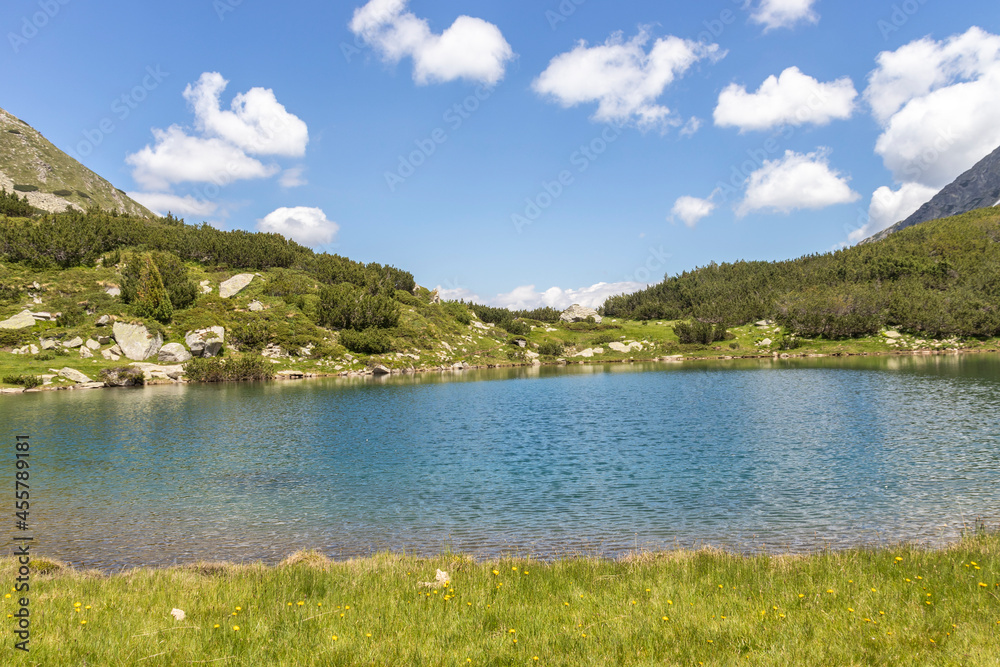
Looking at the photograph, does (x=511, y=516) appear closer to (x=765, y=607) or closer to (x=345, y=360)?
(x=765, y=607)

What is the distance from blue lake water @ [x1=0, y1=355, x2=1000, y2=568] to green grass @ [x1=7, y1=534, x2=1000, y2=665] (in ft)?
14.1

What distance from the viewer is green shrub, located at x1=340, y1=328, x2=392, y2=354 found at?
11475cm

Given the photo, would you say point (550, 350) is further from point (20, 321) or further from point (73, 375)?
point (20, 321)

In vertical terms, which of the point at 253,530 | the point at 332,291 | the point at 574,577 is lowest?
the point at 253,530

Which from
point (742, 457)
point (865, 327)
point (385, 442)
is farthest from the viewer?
point (865, 327)

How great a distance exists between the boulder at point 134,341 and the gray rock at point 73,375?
10.3 m

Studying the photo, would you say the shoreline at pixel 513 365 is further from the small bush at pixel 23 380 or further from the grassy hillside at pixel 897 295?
the grassy hillside at pixel 897 295

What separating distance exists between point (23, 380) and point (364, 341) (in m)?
57.6

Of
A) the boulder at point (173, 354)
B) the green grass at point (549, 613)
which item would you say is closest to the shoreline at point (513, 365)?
the boulder at point (173, 354)

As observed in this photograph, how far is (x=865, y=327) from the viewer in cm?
14775

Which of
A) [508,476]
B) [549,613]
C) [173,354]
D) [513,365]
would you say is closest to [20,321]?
[173,354]

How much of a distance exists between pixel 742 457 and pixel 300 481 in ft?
82.4

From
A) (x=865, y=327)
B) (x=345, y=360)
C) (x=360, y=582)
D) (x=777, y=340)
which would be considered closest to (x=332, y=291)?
(x=345, y=360)

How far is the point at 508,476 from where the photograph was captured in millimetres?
27125
